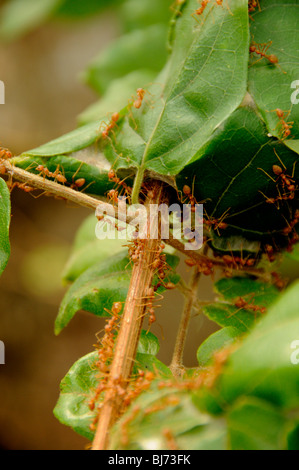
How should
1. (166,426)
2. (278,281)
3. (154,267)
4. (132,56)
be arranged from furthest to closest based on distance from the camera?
(132,56)
(278,281)
(154,267)
(166,426)

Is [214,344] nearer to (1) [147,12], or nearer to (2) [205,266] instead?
(2) [205,266]

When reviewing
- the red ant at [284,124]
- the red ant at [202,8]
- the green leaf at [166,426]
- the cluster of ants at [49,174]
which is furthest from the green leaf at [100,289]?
the red ant at [202,8]

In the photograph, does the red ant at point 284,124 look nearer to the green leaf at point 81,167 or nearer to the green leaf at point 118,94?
the green leaf at point 81,167

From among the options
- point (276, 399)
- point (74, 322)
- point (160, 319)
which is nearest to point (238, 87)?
point (276, 399)

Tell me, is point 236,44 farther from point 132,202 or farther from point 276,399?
point 276,399

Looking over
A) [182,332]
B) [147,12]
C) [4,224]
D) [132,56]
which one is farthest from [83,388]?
[147,12]

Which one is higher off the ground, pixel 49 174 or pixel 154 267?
pixel 49 174

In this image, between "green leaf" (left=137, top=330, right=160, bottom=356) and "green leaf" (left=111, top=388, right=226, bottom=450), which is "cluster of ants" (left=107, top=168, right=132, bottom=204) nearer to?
"green leaf" (left=137, top=330, right=160, bottom=356)
